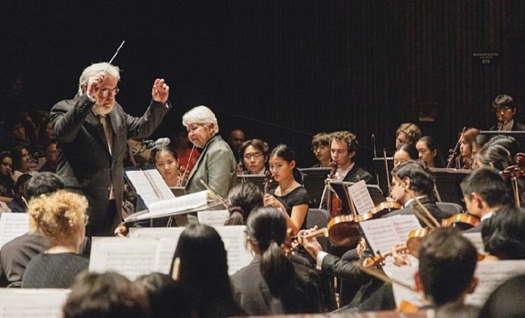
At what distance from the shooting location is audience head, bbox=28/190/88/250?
3.37 metres

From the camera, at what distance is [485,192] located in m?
3.78

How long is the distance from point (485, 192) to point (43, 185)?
2.07 meters

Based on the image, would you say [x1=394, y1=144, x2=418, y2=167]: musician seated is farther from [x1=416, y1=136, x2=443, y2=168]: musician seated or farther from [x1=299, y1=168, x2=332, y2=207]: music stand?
[x1=416, y1=136, x2=443, y2=168]: musician seated

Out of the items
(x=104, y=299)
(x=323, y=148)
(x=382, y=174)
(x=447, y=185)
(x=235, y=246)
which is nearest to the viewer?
(x=104, y=299)

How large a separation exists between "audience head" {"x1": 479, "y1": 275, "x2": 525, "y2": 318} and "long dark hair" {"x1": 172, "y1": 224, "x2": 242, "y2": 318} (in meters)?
0.89

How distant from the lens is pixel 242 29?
9.50 metres

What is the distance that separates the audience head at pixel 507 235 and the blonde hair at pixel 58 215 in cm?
162

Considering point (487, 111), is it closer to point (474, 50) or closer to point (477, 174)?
point (474, 50)

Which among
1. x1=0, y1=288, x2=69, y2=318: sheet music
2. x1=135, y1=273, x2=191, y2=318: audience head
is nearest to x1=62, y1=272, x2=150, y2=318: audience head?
x1=135, y1=273, x2=191, y2=318: audience head

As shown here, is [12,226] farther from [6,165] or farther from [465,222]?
[6,165]

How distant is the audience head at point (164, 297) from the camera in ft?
7.37

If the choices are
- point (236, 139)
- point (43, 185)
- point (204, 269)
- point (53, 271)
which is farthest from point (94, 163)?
point (236, 139)

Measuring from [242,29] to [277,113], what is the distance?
103 cm

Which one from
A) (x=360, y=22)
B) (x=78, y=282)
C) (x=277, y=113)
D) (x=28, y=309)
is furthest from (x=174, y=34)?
(x=78, y=282)
